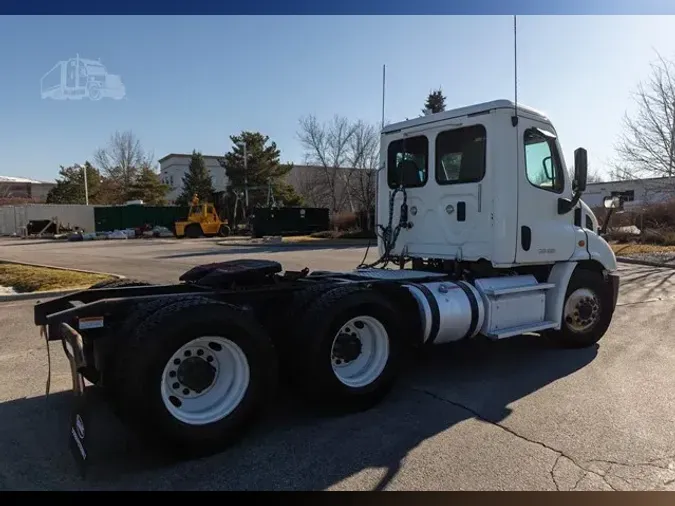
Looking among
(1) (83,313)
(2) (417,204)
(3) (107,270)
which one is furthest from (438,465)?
(3) (107,270)

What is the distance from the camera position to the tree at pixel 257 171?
182 ft

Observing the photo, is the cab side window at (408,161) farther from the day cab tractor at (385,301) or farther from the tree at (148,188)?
the tree at (148,188)

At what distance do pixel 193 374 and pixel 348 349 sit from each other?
1371 mm

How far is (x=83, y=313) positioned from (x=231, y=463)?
1407 mm

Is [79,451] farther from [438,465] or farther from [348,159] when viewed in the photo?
[348,159]

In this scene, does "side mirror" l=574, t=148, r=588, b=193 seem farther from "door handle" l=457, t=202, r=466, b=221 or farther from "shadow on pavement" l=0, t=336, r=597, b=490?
"shadow on pavement" l=0, t=336, r=597, b=490

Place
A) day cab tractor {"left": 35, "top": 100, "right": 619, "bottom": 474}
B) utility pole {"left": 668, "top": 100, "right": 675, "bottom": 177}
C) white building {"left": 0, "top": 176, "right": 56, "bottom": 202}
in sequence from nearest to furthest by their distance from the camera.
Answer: day cab tractor {"left": 35, "top": 100, "right": 619, "bottom": 474}
utility pole {"left": 668, "top": 100, "right": 675, "bottom": 177}
white building {"left": 0, "top": 176, "right": 56, "bottom": 202}

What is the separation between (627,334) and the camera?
24.6 feet

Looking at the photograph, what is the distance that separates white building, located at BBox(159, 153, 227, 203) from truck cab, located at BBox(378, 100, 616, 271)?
67.9 meters

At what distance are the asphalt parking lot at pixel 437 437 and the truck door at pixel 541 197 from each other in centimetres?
124

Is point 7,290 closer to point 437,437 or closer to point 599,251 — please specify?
point 437,437

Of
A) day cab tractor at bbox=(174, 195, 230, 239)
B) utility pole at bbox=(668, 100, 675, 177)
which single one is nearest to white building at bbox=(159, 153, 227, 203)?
day cab tractor at bbox=(174, 195, 230, 239)

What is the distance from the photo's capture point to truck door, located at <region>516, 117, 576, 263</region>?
19.9ft

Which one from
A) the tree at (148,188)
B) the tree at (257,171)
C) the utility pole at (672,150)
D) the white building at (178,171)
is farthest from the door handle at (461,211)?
the white building at (178,171)
